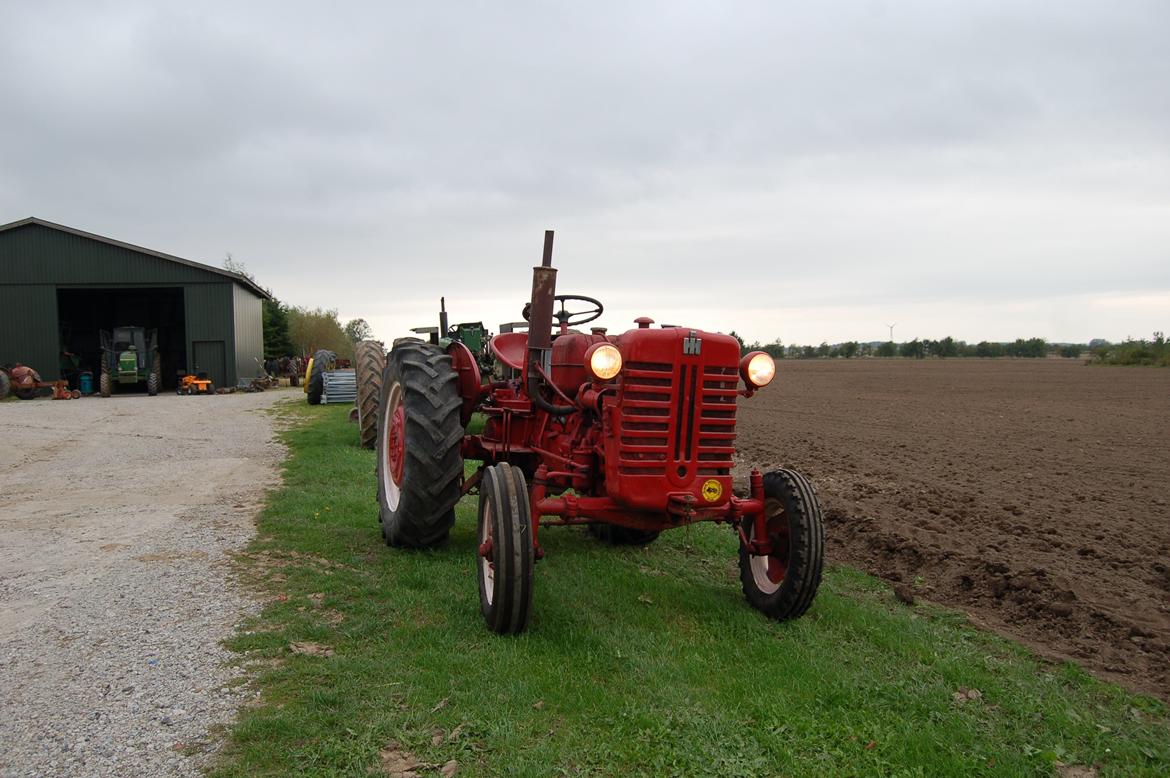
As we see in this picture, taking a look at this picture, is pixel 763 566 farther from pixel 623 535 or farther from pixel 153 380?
pixel 153 380

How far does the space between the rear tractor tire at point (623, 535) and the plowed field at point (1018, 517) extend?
1.49 meters

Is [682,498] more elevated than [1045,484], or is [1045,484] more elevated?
[682,498]

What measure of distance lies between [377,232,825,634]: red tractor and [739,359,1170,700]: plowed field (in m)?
1.48

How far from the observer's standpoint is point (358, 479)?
9109 mm

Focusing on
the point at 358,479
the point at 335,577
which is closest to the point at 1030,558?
the point at 335,577

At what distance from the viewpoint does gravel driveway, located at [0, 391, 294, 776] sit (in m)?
3.12

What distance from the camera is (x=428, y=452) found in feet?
17.6

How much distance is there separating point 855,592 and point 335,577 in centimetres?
351

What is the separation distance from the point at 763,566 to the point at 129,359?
27175 mm

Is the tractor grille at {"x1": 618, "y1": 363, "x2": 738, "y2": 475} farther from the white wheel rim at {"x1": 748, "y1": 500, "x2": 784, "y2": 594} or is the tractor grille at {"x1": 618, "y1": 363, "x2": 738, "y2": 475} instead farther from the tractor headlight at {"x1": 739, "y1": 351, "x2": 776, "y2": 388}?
the white wheel rim at {"x1": 748, "y1": 500, "x2": 784, "y2": 594}

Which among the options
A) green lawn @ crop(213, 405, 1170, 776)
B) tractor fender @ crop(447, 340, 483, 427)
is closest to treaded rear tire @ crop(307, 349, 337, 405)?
tractor fender @ crop(447, 340, 483, 427)

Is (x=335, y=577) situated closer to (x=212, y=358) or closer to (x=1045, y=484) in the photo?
(x=1045, y=484)

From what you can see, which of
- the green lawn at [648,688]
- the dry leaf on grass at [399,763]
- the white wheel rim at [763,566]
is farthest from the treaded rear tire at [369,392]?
the dry leaf on grass at [399,763]

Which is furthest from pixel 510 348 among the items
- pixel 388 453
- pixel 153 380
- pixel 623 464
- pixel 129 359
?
pixel 129 359
